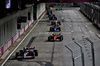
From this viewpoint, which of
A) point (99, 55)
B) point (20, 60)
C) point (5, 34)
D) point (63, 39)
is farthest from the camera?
point (63, 39)

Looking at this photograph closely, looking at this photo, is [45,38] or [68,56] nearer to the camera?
[68,56]

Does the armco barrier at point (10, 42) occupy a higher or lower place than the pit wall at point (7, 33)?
lower

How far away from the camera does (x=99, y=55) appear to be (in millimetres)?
22312

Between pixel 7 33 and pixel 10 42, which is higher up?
pixel 7 33

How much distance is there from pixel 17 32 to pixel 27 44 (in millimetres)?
5264

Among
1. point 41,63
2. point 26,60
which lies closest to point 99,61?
point 41,63

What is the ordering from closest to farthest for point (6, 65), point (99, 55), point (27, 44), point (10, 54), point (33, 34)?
point (99, 55)
point (6, 65)
point (10, 54)
point (27, 44)
point (33, 34)

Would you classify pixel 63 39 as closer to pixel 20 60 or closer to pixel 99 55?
pixel 20 60

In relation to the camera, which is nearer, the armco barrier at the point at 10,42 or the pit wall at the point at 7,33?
the armco barrier at the point at 10,42

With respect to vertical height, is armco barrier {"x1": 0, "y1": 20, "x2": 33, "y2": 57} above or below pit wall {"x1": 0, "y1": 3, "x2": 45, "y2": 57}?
below

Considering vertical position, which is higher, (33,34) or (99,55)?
(99,55)

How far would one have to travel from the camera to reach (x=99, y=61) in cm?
2244

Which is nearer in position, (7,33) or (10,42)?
(7,33)

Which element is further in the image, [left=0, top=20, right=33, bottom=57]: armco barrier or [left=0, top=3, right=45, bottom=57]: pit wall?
[left=0, top=3, right=45, bottom=57]: pit wall
